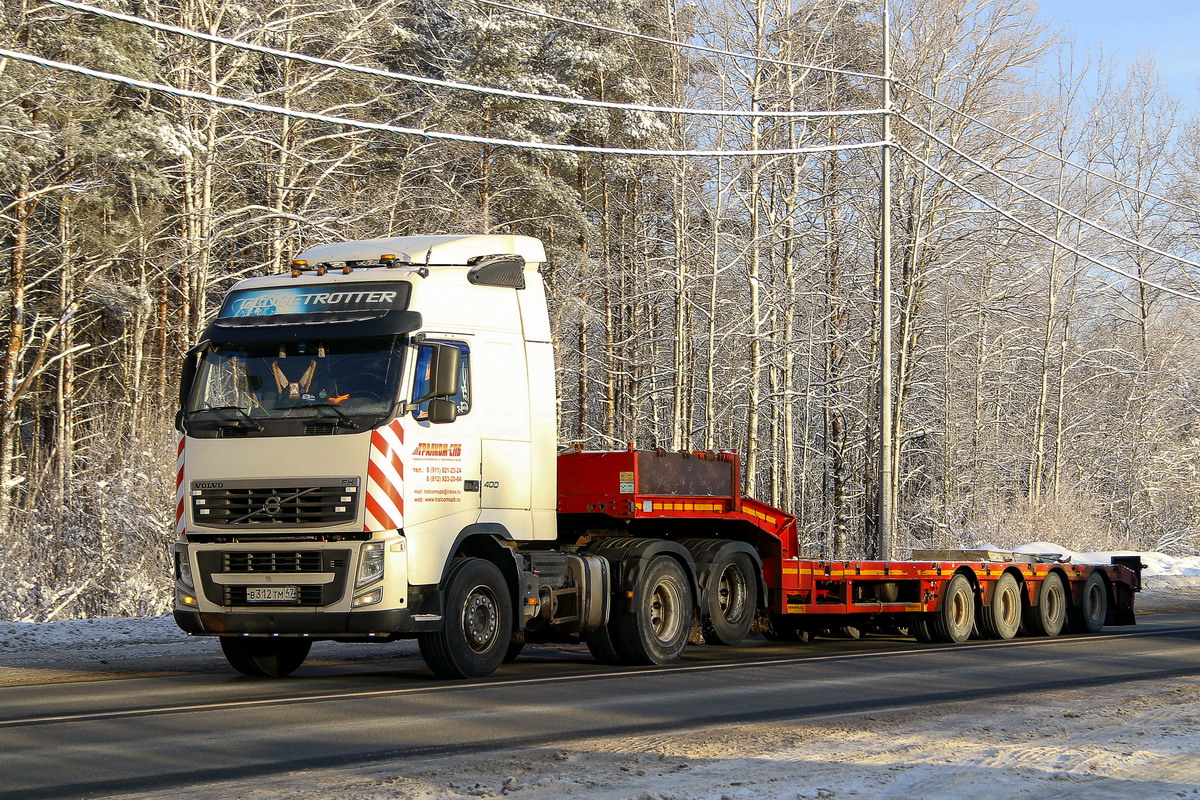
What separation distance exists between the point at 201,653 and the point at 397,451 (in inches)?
199

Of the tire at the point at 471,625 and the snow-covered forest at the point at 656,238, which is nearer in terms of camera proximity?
the tire at the point at 471,625

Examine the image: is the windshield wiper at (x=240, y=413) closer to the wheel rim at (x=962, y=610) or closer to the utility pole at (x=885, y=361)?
the wheel rim at (x=962, y=610)

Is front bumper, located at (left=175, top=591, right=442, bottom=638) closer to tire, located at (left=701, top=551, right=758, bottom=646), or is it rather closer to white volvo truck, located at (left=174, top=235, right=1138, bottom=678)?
white volvo truck, located at (left=174, top=235, right=1138, bottom=678)

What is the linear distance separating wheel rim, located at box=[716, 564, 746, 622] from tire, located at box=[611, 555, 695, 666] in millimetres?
781

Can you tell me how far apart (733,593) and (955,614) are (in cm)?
369

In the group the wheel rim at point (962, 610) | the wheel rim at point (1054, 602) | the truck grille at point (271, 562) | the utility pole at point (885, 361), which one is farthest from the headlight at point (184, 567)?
the utility pole at point (885, 361)

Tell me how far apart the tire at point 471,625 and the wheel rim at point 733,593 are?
3.42m

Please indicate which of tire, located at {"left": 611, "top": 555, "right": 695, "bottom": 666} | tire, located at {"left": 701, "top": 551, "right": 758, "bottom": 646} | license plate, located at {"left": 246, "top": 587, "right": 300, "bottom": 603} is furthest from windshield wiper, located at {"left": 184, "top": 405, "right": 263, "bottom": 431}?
tire, located at {"left": 701, "top": 551, "right": 758, "bottom": 646}

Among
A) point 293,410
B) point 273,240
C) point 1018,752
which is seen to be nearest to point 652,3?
point 273,240

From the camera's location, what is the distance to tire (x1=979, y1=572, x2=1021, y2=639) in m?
17.1

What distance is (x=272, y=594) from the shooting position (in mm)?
10695

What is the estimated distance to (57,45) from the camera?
26797mm

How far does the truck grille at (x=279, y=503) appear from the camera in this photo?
34.6 ft

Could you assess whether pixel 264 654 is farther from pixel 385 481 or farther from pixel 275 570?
pixel 385 481
